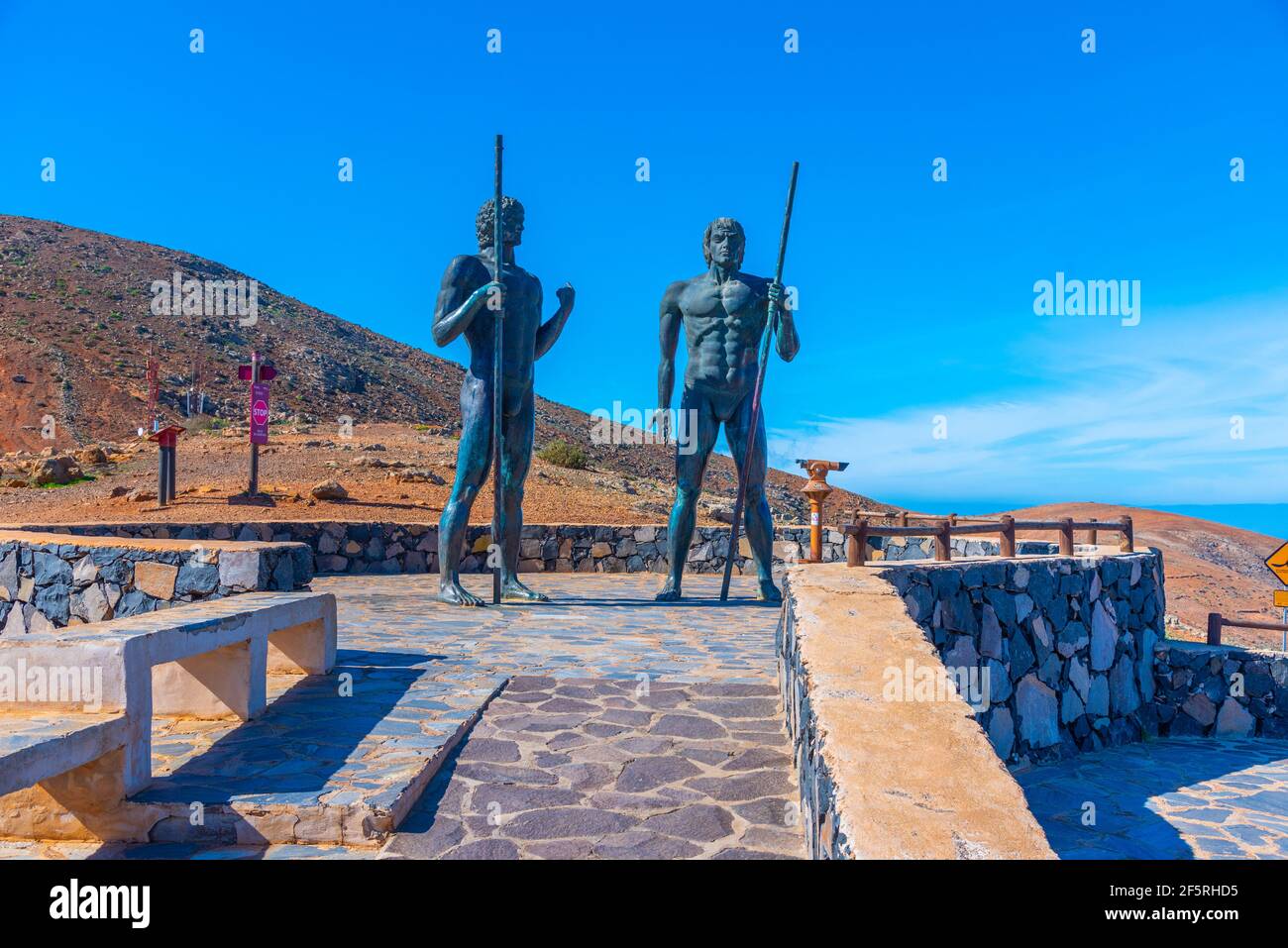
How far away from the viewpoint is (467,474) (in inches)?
273

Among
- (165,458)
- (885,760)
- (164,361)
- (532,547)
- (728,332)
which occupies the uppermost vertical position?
(164,361)

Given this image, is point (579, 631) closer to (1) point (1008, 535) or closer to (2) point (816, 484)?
(2) point (816, 484)

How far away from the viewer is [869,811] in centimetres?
205

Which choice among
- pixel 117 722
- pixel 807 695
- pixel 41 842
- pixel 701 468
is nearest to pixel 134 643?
pixel 117 722

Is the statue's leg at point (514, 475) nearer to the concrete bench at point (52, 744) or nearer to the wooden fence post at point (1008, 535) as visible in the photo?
the wooden fence post at point (1008, 535)

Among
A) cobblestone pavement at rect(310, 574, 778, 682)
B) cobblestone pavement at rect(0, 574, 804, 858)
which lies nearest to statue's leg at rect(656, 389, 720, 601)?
cobblestone pavement at rect(310, 574, 778, 682)

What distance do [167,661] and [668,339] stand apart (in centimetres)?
508

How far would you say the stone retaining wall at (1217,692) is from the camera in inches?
368

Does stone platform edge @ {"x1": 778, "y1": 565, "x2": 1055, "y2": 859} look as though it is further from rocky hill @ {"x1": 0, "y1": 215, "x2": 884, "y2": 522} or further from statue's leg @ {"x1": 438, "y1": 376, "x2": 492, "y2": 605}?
rocky hill @ {"x1": 0, "y1": 215, "x2": 884, "y2": 522}

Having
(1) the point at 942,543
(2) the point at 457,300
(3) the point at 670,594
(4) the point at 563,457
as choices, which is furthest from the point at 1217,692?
(4) the point at 563,457

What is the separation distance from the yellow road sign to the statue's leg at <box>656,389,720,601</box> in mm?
8188

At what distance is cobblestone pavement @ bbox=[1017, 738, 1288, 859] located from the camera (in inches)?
223
